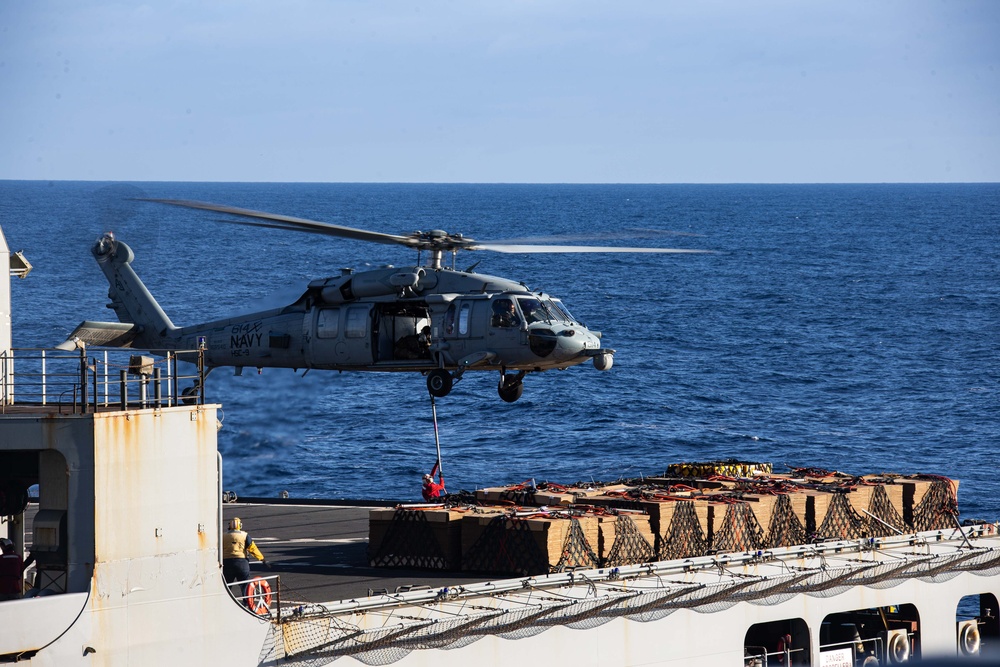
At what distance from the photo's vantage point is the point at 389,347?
95.8 feet

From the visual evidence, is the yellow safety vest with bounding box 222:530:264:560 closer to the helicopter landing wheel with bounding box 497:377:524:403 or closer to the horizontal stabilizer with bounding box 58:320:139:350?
the horizontal stabilizer with bounding box 58:320:139:350

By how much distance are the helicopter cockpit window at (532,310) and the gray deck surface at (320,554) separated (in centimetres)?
558

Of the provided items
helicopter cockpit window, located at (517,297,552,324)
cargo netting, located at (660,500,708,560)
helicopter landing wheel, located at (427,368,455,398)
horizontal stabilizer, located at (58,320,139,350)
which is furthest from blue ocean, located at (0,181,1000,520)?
cargo netting, located at (660,500,708,560)

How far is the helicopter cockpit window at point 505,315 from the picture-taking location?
2780cm

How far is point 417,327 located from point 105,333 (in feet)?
23.5

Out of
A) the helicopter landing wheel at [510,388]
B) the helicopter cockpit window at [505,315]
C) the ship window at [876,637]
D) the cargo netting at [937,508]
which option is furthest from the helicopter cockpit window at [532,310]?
the cargo netting at [937,508]

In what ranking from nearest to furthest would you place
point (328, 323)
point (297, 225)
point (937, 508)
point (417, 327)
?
1. point (297, 225)
2. point (937, 508)
3. point (417, 327)
4. point (328, 323)

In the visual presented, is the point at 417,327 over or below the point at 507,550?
over

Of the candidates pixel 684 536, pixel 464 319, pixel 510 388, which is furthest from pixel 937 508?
pixel 464 319

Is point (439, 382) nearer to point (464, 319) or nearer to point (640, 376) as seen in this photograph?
point (464, 319)

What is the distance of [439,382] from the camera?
28438 millimetres

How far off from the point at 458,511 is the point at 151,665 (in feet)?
24.7

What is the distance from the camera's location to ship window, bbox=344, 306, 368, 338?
1137 inches

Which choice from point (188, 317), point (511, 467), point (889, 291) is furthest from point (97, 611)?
point (889, 291)
